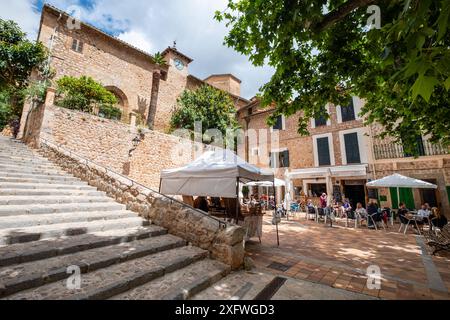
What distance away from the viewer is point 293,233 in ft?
24.6

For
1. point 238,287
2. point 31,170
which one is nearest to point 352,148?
point 238,287

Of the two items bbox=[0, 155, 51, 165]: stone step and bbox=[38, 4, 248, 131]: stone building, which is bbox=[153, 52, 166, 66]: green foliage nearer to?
bbox=[38, 4, 248, 131]: stone building

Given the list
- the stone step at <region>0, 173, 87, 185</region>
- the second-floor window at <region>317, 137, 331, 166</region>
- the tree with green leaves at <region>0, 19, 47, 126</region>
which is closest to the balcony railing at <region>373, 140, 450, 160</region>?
the second-floor window at <region>317, 137, 331, 166</region>

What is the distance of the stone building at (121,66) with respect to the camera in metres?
13.4

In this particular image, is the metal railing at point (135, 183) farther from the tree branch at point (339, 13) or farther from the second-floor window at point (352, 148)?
→ the second-floor window at point (352, 148)

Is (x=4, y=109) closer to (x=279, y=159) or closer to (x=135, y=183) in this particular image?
(x=135, y=183)

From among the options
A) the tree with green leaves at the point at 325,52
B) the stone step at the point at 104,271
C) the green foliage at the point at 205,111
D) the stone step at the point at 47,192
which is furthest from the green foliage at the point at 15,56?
the stone step at the point at 104,271

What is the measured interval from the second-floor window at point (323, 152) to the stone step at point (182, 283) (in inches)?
553

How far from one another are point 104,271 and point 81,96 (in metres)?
10.9

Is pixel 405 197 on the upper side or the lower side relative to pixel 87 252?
upper

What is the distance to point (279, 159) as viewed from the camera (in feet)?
58.9

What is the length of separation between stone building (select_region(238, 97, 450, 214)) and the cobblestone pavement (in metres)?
6.45

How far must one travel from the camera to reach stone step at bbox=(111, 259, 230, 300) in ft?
7.82
